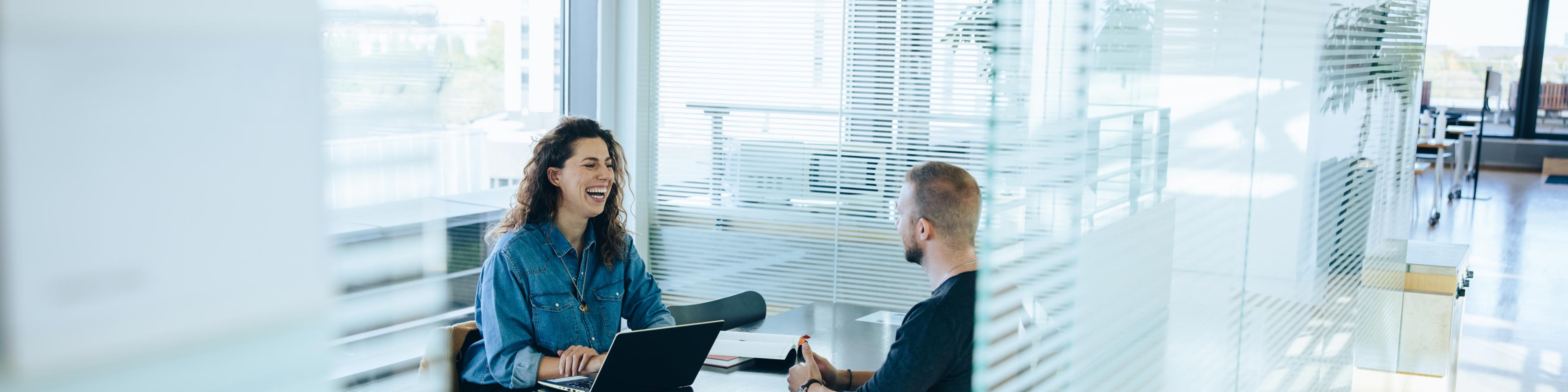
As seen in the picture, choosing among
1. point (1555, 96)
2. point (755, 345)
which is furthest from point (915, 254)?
point (1555, 96)

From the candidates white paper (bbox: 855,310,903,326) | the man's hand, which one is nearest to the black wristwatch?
the man's hand

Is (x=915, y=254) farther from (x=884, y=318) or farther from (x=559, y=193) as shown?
(x=884, y=318)

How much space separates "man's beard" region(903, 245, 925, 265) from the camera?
6.70ft

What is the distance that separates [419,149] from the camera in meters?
4.37

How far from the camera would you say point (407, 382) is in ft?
15.2

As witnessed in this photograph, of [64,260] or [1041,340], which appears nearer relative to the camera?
[64,260]

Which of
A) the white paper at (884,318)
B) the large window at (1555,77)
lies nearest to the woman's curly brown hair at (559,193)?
the white paper at (884,318)

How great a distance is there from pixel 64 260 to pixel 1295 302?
1.53m

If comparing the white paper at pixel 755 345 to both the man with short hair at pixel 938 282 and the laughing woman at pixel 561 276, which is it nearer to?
the laughing woman at pixel 561 276

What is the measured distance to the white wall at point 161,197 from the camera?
0.56 meters

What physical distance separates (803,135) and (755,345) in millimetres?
2584

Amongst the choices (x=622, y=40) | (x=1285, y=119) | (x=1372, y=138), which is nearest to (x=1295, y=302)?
(x=1285, y=119)

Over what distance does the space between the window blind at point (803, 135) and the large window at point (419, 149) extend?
2.55ft

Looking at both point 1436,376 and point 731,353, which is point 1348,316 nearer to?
point 731,353
